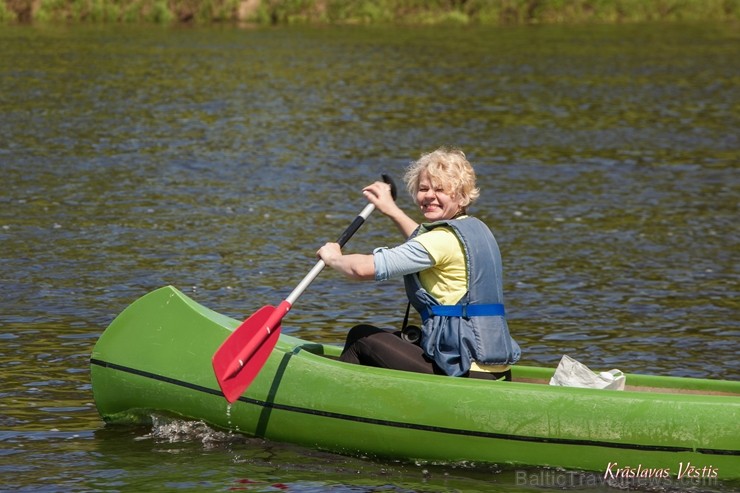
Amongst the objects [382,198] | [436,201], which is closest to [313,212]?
[382,198]

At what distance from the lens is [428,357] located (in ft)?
19.7

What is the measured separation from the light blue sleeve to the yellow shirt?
0.03m

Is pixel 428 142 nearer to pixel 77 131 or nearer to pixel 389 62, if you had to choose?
pixel 77 131

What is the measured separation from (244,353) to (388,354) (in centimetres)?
61

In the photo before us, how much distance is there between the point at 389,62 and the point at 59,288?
17.4m

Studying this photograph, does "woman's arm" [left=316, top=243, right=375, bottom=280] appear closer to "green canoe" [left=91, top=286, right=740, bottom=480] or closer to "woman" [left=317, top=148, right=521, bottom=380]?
"woman" [left=317, top=148, right=521, bottom=380]

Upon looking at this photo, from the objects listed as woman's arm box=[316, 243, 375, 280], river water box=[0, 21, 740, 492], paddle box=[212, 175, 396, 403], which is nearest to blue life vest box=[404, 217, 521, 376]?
woman's arm box=[316, 243, 375, 280]

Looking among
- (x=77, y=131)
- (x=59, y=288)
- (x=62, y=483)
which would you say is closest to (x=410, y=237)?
(x=62, y=483)

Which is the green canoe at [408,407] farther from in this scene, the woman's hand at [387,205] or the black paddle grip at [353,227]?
the woman's hand at [387,205]

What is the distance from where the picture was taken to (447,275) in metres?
5.92

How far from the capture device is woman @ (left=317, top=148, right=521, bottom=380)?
5832 millimetres

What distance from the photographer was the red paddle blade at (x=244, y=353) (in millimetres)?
5977

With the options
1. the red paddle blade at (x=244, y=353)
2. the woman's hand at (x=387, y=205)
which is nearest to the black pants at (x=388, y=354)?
the red paddle blade at (x=244, y=353)

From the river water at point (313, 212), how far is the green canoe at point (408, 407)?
10cm
